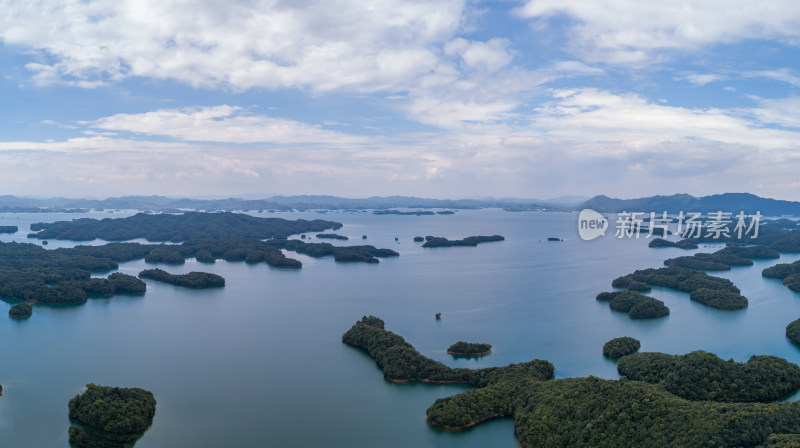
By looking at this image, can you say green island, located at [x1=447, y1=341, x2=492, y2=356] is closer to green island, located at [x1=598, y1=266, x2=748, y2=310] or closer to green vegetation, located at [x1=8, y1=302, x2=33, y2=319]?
green island, located at [x1=598, y1=266, x2=748, y2=310]

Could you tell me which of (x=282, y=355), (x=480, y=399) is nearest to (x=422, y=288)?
(x=282, y=355)

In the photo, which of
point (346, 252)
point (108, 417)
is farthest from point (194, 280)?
point (108, 417)

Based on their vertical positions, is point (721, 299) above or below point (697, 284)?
below

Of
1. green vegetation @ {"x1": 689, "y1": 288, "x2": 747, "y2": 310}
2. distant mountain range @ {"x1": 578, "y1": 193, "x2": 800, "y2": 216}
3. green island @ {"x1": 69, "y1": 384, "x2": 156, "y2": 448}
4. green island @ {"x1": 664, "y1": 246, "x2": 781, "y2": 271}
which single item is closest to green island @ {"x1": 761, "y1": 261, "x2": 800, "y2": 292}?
green island @ {"x1": 664, "y1": 246, "x2": 781, "y2": 271}

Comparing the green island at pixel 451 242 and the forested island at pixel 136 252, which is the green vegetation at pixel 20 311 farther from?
the green island at pixel 451 242

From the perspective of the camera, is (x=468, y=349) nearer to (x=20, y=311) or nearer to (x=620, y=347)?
(x=620, y=347)

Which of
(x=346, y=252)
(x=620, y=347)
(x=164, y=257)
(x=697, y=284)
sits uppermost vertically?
(x=697, y=284)
